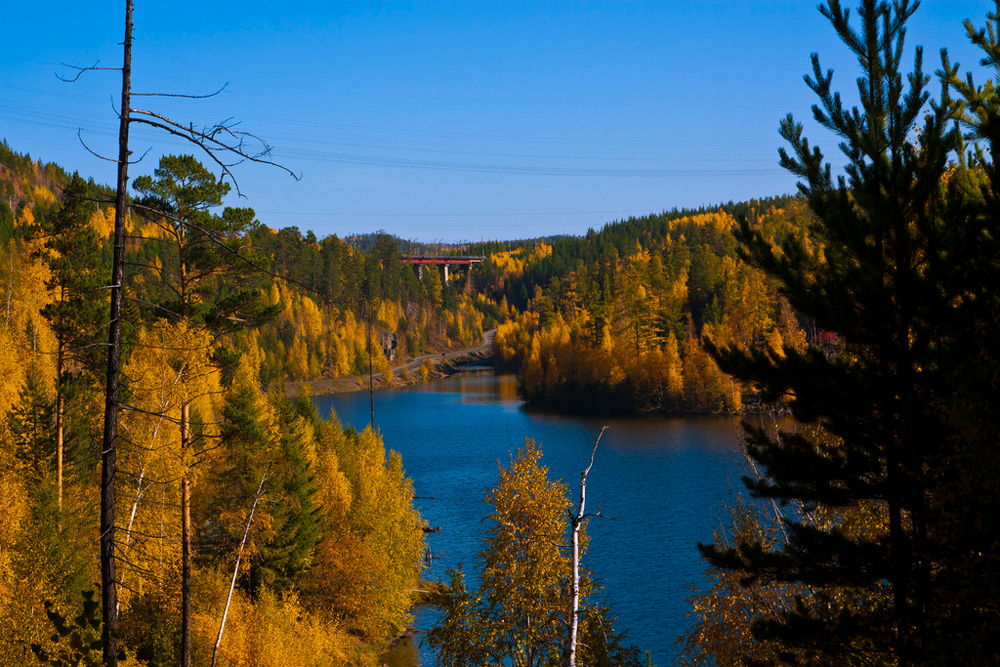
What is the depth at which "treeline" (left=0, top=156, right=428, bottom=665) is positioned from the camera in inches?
651

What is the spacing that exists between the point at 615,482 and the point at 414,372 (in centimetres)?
8106

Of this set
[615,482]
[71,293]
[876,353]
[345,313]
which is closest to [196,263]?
[71,293]

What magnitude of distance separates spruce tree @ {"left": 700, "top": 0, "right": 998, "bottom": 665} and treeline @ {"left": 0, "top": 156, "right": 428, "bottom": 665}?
933 cm

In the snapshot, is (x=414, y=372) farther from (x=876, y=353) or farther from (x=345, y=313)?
(x=876, y=353)

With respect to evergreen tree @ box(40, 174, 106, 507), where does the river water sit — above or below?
below

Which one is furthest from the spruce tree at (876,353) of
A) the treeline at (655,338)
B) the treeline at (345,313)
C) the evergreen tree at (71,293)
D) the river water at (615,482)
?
the treeline at (345,313)

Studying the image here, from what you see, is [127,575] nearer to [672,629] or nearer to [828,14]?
[672,629]

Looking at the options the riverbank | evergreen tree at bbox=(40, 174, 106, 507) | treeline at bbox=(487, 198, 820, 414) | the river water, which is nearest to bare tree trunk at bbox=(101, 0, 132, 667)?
the river water

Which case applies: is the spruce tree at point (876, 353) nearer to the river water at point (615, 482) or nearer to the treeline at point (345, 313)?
the river water at point (615, 482)

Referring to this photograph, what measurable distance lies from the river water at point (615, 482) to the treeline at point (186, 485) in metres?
4.90

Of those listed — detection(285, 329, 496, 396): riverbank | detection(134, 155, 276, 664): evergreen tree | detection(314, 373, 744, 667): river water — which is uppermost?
detection(134, 155, 276, 664): evergreen tree

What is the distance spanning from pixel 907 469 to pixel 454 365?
5021 inches

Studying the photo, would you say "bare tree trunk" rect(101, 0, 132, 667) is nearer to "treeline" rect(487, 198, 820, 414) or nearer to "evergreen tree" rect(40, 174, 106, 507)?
"evergreen tree" rect(40, 174, 106, 507)

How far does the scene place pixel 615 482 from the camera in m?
45.6
